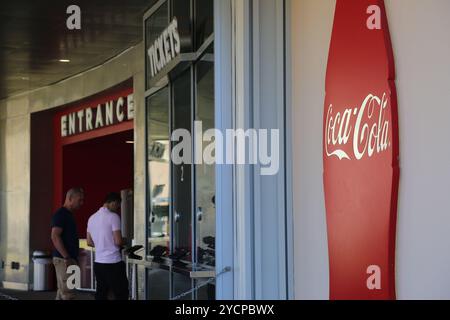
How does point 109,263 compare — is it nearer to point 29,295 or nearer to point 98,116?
point 98,116

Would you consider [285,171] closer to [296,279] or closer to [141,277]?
[296,279]

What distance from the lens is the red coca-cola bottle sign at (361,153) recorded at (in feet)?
9.67

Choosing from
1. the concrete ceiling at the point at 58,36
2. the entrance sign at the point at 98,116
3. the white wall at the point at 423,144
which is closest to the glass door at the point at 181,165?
the concrete ceiling at the point at 58,36

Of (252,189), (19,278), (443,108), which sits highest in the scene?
(443,108)

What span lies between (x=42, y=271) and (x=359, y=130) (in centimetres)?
1156

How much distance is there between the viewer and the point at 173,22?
724 cm

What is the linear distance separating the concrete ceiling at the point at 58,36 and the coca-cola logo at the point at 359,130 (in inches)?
214

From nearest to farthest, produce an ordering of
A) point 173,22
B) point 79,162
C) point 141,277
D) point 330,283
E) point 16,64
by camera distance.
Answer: point 330,283 < point 173,22 < point 141,277 < point 16,64 < point 79,162

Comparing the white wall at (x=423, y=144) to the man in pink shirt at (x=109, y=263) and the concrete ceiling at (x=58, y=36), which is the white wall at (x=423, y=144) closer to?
the man in pink shirt at (x=109, y=263)

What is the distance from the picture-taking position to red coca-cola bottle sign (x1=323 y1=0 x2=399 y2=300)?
2.95m

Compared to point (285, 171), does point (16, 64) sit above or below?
above

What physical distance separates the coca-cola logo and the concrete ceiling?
5.43m
